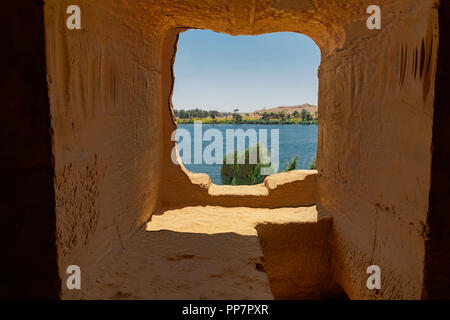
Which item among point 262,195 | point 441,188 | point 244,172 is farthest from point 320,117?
point 244,172

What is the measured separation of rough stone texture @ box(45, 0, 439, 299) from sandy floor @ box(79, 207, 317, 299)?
8.6 inches

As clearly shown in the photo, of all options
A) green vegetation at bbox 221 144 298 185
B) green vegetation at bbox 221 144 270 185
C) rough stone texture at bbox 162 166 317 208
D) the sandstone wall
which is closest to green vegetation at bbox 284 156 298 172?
green vegetation at bbox 221 144 298 185

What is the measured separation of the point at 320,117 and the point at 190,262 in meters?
3.12

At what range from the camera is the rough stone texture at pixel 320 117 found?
2047 millimetres

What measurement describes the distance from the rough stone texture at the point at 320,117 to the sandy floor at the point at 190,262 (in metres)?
0.22

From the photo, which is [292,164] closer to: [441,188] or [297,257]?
[297,257]

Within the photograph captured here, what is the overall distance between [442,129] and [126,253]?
2.84m

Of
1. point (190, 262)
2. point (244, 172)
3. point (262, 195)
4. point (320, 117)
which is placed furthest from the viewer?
point (244, 172)

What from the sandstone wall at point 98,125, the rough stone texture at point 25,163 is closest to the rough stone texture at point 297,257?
the sandstone wall at point 98,125

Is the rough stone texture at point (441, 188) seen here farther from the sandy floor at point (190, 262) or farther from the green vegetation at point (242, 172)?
the green vegetation at point (242, 172)

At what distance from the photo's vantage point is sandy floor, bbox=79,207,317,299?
2.33 m

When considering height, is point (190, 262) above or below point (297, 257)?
above

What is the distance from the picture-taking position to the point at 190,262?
288 centimetres
